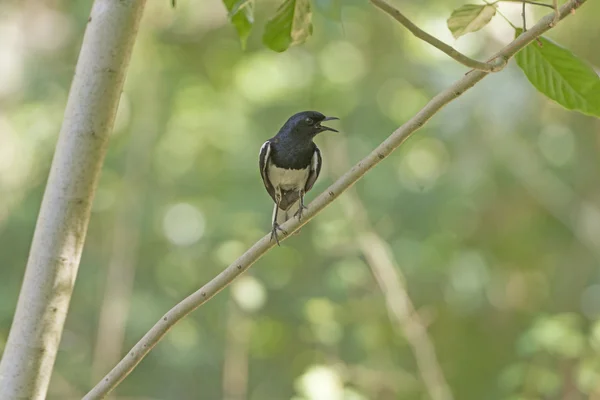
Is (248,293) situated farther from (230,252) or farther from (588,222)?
(588,222)

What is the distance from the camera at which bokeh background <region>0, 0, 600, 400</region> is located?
20.0 feet

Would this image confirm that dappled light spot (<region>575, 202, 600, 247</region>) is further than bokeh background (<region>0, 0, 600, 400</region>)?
Yes

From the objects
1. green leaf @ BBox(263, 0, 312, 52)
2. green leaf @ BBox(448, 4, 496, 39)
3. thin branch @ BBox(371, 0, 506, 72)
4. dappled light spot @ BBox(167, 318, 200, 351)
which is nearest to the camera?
thin branch @ BBox(371, 0, 506, 72)

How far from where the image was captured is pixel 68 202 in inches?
68.7

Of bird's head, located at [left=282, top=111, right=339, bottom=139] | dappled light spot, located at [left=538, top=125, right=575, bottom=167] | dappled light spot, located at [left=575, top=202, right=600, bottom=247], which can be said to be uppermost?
bird's head, located at [left=282, top=111, right=339, bottom=139]

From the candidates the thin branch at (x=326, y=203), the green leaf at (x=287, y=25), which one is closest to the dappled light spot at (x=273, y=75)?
the green leaf at (x=287, y=25)

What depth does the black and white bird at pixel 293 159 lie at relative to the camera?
11.2ft

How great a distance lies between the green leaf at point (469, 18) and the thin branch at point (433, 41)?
0.19 meters

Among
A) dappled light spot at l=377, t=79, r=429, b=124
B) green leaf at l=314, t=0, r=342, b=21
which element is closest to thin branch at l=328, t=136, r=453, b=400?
dappled light spot at l=377, t=79, r=429, b=124

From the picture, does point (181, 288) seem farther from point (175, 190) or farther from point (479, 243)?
point (479, 243)

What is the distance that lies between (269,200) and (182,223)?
54.2 inches

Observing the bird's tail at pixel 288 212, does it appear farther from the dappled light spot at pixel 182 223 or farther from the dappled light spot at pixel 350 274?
the dappled light spot at pixel 182 223

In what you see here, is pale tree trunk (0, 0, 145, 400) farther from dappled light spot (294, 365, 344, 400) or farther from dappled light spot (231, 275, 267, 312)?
dappled light spot (231, 275, 267, 312)

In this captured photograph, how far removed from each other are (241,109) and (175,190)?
3.54 feet
